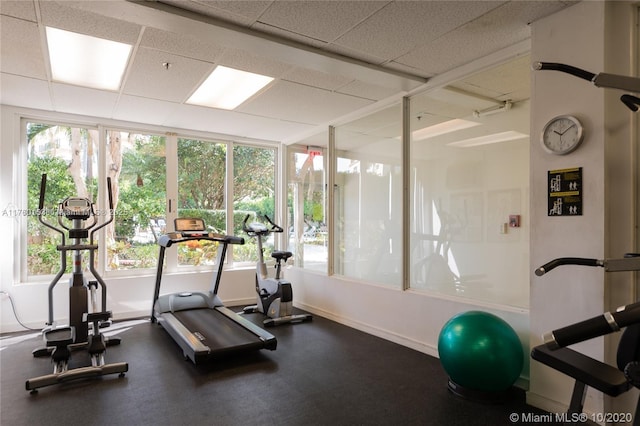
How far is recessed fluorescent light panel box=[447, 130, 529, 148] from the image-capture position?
4062 millimetres

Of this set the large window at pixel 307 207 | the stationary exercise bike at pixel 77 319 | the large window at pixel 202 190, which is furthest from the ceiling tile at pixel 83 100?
the large window at pixel 307 207

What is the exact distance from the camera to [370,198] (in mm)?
4867

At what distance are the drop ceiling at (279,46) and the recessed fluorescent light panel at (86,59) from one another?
84 mm

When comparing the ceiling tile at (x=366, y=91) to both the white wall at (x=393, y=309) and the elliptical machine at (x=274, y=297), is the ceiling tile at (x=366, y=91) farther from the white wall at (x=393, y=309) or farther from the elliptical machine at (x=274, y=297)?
the elliptical machine at (x=274, y=297)

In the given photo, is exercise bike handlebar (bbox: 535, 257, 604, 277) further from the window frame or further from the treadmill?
the window frame

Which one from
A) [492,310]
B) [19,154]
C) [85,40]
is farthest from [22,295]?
[492,310]

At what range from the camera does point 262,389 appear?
9.78 ft

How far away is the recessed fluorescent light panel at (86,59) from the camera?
3070 millimetres

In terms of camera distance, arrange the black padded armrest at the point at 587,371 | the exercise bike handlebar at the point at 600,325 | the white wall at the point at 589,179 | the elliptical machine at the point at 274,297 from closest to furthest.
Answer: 1. the exercise bike handlebar at the point at 600,325
2. the black padded armrest at the point at 587,371
3. the white wall at the point at 589,179
4. the elliptical machine at the point at 274,297

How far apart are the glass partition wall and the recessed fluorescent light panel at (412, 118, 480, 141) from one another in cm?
1

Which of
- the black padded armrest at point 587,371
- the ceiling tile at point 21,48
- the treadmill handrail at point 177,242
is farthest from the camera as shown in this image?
the treadmill handrail at point 177,242

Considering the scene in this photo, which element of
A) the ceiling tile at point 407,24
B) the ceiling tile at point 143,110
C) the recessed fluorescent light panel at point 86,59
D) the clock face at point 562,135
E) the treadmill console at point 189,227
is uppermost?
the recessed fluorescent light panel at point 86,59

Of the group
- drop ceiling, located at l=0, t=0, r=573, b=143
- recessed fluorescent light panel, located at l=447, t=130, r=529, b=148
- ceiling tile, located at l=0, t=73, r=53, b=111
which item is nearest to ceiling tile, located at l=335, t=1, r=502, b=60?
drop ceiling, located at l=0, t=0, r=573, b=143

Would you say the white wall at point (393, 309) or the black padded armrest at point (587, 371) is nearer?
the black padded armrest at point (587, 371)
